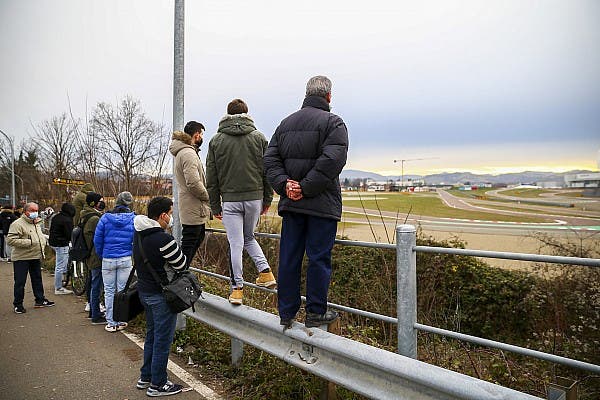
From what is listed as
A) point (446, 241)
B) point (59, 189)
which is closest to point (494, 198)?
point (446, 241)

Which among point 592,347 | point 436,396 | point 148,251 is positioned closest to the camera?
point 436,396

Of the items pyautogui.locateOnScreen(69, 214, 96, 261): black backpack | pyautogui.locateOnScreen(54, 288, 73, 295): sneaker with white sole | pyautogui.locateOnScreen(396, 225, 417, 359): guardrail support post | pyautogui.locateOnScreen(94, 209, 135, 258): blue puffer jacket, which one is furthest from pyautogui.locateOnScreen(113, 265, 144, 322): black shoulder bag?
pyautogui.locateOnScreen(54, 288, 73, 295): sneaker with white sole

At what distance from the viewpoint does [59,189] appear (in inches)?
864

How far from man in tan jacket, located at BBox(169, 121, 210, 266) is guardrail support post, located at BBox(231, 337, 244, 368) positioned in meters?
1.02

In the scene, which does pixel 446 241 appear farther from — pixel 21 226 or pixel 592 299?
pixel 21 226

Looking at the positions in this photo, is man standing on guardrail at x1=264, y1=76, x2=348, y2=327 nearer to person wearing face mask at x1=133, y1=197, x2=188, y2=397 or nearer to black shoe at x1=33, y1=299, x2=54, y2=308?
person wearing face mask at x1=133, y1=197, x2=188, y2=397

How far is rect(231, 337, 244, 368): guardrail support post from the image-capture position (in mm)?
5238

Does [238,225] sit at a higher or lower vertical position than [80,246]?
higher

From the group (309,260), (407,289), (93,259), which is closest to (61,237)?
(93,259)

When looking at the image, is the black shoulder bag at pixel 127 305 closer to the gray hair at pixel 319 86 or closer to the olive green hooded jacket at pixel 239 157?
the olive green hooded jacket at pixel 239 157

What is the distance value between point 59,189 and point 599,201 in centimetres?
2098

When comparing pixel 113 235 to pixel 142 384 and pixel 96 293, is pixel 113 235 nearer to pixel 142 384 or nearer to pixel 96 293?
pixel 96 293

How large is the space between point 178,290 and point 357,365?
1995 mm

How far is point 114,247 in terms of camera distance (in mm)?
7188
